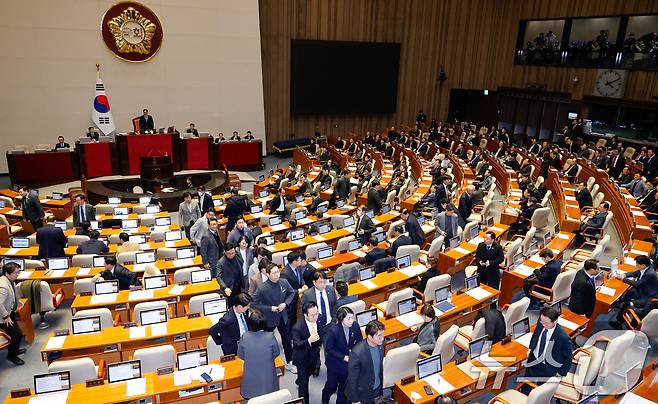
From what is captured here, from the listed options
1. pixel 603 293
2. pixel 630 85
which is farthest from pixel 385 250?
pixel 630 85

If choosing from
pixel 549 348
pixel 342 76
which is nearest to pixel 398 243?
pixel 549 348

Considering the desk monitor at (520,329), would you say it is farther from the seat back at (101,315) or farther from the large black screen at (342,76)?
the large black screen at (342,76)

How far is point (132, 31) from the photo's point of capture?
60.8 ft

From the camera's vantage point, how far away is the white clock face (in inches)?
848

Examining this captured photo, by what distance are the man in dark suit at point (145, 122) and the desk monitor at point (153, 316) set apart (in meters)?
13.3

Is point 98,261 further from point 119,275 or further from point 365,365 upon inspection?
point 365,365

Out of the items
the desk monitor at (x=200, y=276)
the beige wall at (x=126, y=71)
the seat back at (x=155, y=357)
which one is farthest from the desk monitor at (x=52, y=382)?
the beige wall at (x=126, y=71)

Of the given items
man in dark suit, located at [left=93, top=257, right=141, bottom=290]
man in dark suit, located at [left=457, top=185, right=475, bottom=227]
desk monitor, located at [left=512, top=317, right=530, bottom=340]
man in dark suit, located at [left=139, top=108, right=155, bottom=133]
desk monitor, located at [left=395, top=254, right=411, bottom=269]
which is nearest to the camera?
desk monitor, located at [left=512, top=317, right=530, bottom=340]

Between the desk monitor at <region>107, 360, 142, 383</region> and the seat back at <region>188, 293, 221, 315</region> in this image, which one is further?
the seat back at <region>188, 293, 221, 315</region>

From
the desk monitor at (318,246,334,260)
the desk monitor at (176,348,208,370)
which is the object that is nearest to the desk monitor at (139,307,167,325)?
the desk monitor at (176,348,208,370)

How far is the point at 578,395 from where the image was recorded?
5.65 metres

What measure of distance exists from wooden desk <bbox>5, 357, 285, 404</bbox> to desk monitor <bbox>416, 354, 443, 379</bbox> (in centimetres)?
161

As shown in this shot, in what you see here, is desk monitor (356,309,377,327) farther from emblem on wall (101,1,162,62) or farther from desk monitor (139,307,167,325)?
emblem on wall (101,1,162,62)

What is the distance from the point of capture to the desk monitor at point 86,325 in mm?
6426
